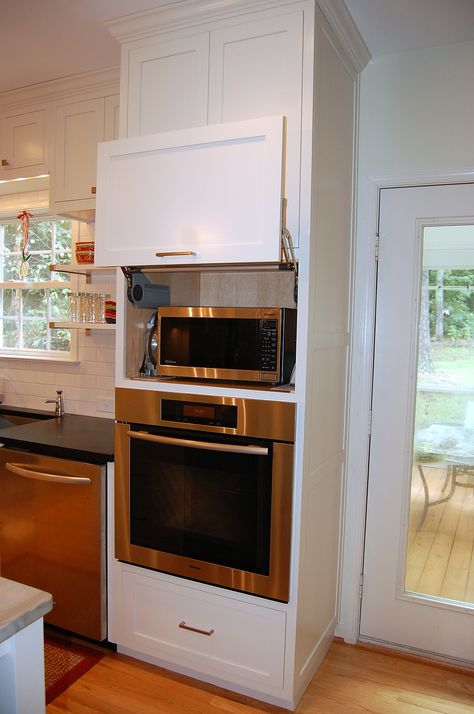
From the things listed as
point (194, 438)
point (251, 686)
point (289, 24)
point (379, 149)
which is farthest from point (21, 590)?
point (379, 149)

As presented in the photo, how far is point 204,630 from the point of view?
6.98ft

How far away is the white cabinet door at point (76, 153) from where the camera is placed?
2666 mm

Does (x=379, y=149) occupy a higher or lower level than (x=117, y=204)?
higher

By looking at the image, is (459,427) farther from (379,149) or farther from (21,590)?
(21,590)

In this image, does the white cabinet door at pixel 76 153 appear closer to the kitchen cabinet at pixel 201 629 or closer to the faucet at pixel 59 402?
the faucet at pixel 59 402

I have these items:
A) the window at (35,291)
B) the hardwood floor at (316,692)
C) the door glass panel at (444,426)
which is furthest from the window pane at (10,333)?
the door glass panel at (444,426)

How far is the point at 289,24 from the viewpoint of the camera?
1901mm

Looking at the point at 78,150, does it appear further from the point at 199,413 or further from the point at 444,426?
the point at 444,426

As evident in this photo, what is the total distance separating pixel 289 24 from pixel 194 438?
1507 mm

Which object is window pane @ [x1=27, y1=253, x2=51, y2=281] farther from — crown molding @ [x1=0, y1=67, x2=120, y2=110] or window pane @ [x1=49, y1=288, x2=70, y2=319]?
crown molding @ [x1=0, y1=67, x2=120, y2=110]

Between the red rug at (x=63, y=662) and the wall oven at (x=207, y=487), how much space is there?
0.47 metres

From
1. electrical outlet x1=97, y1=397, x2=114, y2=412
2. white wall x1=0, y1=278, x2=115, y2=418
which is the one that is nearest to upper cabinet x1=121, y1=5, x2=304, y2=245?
white wall x1=0, y1=278, x2=115, y2=418

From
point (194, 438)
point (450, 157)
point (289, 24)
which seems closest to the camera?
point (289, 24)

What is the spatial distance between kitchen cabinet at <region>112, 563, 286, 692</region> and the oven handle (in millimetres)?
557
